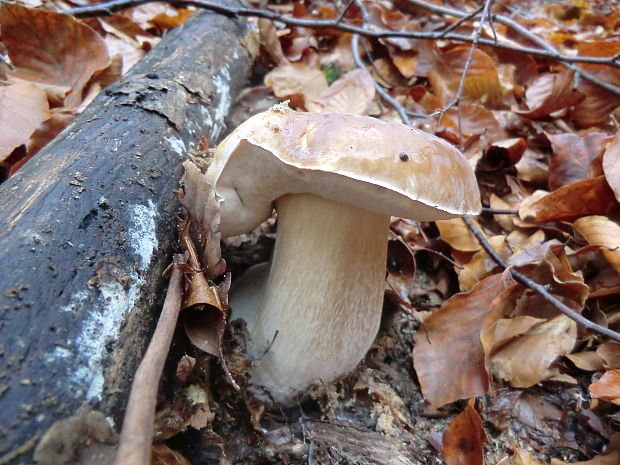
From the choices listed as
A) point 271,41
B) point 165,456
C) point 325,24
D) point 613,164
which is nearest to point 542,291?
point 613,164

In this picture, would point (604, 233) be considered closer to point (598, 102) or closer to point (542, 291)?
point (542, 291)

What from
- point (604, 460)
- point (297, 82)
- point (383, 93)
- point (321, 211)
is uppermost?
point (321, 211)

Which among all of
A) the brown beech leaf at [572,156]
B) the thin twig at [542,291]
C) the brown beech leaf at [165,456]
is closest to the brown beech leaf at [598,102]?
the brown beech leaf at [572,156]

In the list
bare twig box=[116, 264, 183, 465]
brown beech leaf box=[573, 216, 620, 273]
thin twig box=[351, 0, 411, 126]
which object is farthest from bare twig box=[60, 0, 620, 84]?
bare twig box=[116, 264, 183, 465]

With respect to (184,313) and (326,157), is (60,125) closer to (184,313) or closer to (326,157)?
(184,313)

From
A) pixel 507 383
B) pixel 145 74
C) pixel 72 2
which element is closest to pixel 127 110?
pixel 145 74

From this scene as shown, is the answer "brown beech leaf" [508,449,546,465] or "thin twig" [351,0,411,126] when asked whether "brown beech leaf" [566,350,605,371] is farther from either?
"thin twig" [351,0,411,126]
